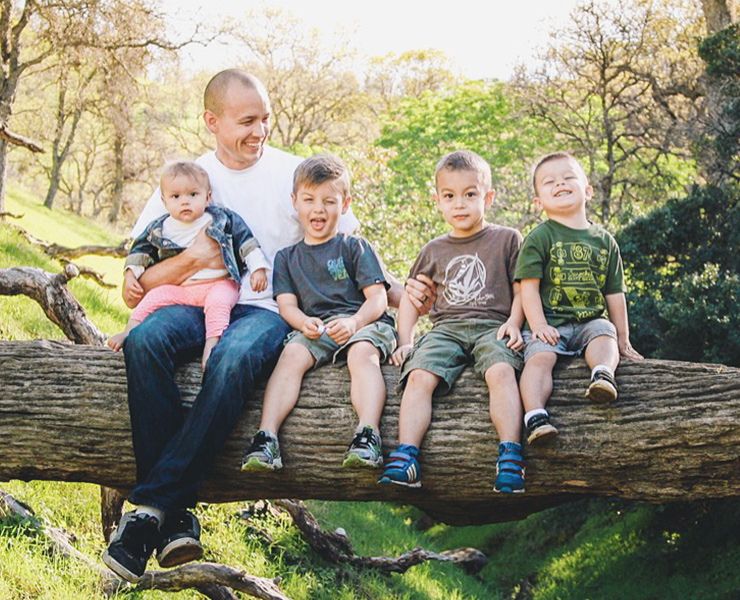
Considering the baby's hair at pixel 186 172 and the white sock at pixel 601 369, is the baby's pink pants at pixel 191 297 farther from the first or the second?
the white sock at pixel 601 369

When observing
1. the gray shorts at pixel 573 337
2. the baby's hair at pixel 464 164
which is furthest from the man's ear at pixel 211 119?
the gray shorts at pixel 573 337

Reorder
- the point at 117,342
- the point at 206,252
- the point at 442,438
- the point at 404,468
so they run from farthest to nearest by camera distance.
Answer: the point at 206,252, the point at 117,342, the point at 442,438, the point at 404,468

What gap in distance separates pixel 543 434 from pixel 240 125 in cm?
237

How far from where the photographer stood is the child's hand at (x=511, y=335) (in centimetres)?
366

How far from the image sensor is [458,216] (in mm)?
4070

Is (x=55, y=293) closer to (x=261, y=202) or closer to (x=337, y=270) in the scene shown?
(x=261, y=202)

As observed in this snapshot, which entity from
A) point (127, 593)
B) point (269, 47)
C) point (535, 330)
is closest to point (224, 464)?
point (535, 330)

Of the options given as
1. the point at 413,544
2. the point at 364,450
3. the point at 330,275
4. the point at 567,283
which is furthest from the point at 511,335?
the point at 413,544

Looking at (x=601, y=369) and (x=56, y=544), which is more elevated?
(x=601, y=369)

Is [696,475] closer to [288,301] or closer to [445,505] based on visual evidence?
[445,505]

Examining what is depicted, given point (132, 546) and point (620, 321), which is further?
point (620, 321)

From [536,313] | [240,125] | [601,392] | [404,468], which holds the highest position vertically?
[240,125]

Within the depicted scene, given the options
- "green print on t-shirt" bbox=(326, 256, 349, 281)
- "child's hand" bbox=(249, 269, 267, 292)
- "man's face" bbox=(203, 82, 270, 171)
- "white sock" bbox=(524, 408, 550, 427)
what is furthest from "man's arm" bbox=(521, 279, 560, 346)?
"man's face" bbox=(203, 82, 270, 171)

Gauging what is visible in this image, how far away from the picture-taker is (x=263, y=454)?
3434mm
